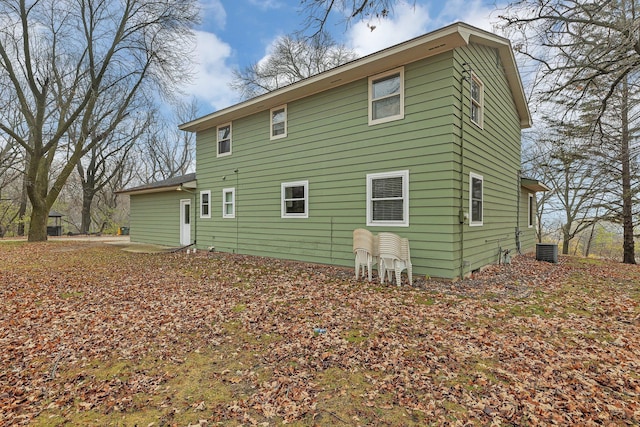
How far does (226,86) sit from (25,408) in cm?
2424

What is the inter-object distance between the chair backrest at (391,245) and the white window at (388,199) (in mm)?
859

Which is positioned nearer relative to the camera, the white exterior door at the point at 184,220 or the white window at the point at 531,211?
the white exterior door at the point at 184,220

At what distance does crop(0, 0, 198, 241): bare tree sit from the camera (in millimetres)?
14133

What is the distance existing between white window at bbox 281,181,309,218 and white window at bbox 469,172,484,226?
14.4 feet

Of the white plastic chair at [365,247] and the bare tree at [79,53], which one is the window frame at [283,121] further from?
the bare tree at [79,53]

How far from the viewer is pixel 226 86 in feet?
77.2

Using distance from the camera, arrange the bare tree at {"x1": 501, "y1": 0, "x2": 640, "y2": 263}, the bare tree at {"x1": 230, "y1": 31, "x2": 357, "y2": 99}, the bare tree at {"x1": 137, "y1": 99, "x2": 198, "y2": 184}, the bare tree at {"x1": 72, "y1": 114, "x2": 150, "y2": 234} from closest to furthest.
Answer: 1. the bare tree at {"x1": 501, "y1": 0, "x2": 640, "y2": 263}
2. the bare tree at {"x1": 230, "y1": 31, "x2": 357, "y2": 99}
3. the bare tree at {"x1": 72, "y1": 114, "x2": 150, "y2": 234}
4. the bare tree at {"x1": 137, "y1": 99, "x2": 198, "y2": 184}

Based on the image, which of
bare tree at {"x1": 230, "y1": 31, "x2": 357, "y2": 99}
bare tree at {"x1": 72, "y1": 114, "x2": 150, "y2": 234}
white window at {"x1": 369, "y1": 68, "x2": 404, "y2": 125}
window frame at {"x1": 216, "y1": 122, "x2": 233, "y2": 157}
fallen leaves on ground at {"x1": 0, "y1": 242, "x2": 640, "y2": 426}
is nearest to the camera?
fallen leaves on ground at {"x1": 0, "y1": 242, "x2": 640, "y2": 426}

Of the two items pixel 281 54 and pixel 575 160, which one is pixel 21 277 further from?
pixel 281 54

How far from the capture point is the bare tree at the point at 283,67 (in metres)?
21.8

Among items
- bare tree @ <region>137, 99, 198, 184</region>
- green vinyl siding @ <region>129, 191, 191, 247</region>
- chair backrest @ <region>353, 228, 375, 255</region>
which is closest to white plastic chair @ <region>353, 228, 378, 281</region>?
chair backrest @ <region>353, 228, 375, 255</region>

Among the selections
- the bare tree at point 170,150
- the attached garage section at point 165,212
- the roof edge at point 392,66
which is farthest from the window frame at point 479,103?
the bare tree at point 170,150

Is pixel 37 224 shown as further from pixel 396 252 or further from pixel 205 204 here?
pixel 396 252

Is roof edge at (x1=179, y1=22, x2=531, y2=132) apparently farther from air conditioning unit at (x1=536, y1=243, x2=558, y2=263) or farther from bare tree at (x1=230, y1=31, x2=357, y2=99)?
bare tree at (x1=230, y1=31, x2=357, y2=99)
